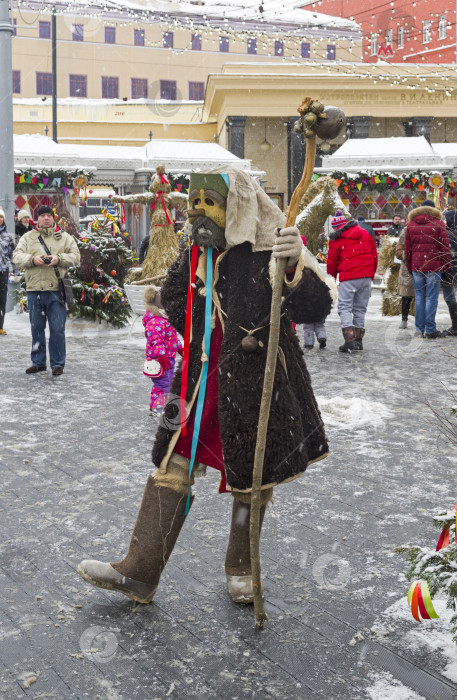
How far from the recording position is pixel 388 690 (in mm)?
2863

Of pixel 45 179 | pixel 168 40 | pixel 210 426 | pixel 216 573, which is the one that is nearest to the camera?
pixel 210 426

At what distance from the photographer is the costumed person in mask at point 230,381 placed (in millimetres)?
3330

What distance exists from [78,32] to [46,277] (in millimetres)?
51292

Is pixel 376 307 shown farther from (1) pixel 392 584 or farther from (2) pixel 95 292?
(1) pixel 392 584

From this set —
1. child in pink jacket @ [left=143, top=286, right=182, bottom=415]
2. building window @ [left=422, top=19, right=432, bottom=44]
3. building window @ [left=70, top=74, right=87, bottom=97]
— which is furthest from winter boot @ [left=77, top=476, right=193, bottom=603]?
building window @ [left=70, top=74, right=87, bottom=97]

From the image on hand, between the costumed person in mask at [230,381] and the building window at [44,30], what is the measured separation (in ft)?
189

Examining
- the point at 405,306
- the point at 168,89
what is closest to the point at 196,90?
the point at 168,89

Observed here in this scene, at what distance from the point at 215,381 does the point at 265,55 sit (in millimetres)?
50292

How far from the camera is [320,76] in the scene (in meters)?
33.0

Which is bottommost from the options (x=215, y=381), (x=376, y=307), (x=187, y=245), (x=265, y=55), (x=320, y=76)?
(x=376, y=307)

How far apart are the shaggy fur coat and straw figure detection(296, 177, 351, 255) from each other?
736cm

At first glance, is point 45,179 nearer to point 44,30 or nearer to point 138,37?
point 44,30

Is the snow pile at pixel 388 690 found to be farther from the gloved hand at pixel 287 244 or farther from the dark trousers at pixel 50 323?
the dark trousers at pixel 50 323

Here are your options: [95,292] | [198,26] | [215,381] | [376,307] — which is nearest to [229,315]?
[215,381]
